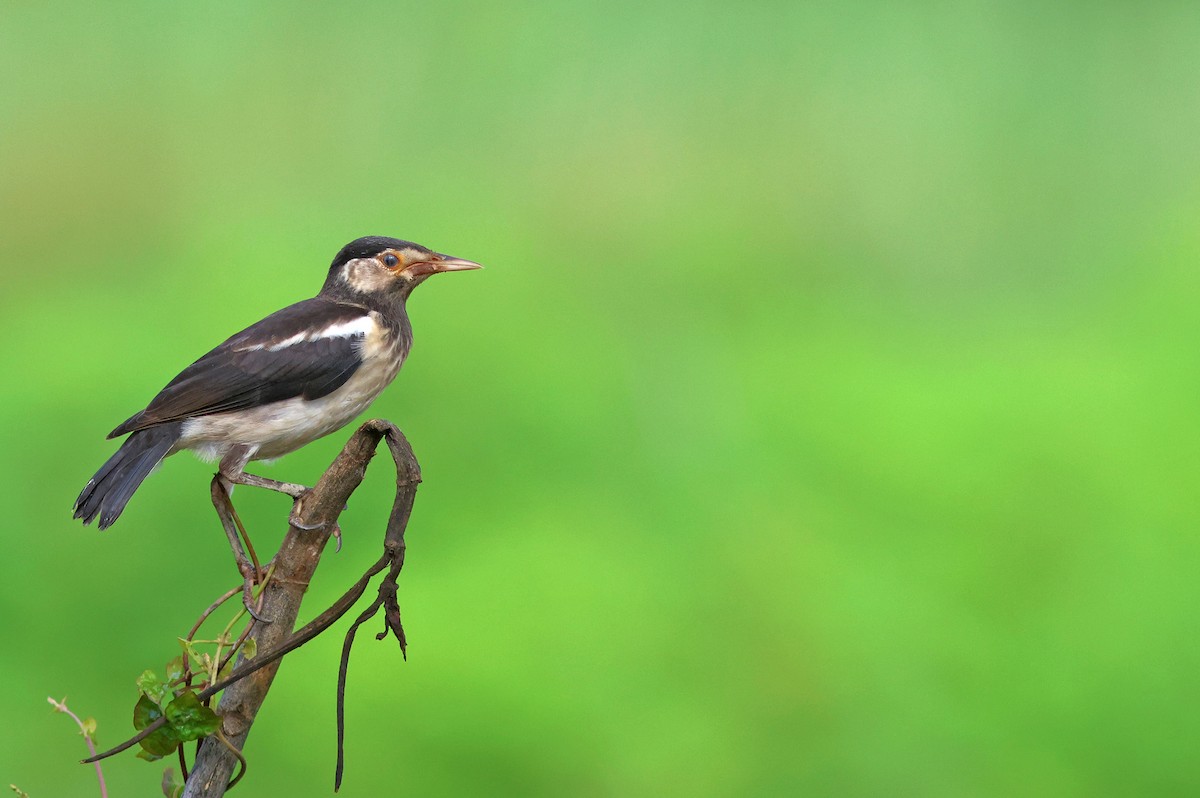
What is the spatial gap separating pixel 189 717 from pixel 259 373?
1113 mm

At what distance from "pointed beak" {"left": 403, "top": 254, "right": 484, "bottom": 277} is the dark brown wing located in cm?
37

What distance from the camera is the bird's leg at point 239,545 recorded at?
7.82 ft

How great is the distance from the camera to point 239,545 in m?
2.70

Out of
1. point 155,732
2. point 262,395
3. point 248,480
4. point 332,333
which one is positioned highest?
point 332,333

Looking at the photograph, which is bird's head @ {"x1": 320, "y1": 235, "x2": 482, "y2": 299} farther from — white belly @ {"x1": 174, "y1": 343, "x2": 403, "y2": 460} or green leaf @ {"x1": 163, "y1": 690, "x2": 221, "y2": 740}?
green leaf @ {"x1": 163, "y1": 690, "x2": 221, "y2": 740}

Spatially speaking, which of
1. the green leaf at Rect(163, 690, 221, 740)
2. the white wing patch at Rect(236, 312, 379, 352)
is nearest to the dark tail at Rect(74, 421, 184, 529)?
the white wing patch at Rect(236, 312, 379, 352)

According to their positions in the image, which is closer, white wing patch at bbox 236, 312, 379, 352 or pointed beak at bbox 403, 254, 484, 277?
white wing patch at bbox 236, 312, 379, 352

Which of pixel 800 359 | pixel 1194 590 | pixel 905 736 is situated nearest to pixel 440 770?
pixel 905 736

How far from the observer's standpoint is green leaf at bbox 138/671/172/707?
2.16m

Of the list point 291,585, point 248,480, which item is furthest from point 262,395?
point 291,585

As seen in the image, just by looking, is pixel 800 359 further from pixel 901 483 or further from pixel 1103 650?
pixel 1103 650

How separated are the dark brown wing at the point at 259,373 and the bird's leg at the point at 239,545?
0.60 feet

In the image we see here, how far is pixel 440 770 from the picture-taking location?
4809mm

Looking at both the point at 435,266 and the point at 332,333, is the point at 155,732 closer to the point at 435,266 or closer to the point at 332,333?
the point at 332,333
